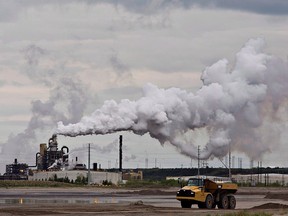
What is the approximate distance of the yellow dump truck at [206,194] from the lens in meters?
69.1

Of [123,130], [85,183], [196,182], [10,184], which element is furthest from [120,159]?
[196,182]

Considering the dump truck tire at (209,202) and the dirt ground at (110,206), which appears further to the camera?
the dump truck tire at (209,202)

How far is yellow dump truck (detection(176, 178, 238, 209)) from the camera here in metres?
69.1

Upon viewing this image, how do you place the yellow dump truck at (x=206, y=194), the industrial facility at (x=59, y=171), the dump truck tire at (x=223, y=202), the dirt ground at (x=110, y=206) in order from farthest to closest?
the industrial facility at (x=59, y=171), the dump truck tire at (x=223, y=202), the yellow dump truck at (x=206, y=194), the dirt ground at (x=110, y=206)

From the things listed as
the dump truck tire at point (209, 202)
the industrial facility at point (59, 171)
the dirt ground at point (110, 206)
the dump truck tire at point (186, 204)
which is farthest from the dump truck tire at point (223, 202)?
the industrial facility at point (59, 171)

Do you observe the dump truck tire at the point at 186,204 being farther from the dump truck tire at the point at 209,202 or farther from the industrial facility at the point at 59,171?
the industrial facility at the point at 59,171

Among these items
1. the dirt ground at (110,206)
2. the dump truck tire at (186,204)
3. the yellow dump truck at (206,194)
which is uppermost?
the yellow dump truck at (206,194)

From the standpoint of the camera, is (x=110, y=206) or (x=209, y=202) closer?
(x=110, y=206)

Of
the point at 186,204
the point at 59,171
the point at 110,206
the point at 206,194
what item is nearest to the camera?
the point at 110,206

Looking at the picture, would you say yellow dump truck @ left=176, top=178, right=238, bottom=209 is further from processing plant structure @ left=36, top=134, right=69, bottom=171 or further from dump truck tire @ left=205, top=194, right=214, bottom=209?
processing plant structure @ left=36, top=134, right=69, bottom=171

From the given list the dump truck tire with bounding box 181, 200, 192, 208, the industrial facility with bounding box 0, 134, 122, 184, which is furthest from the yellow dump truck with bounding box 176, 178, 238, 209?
the industrial facility with bounding box 0, 134, 122, 184

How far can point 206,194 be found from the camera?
6938 cm

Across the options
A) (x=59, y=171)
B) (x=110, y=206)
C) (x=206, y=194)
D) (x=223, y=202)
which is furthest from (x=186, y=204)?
(x=59, y=171)

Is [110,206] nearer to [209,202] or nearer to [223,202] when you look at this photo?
[209,202]
